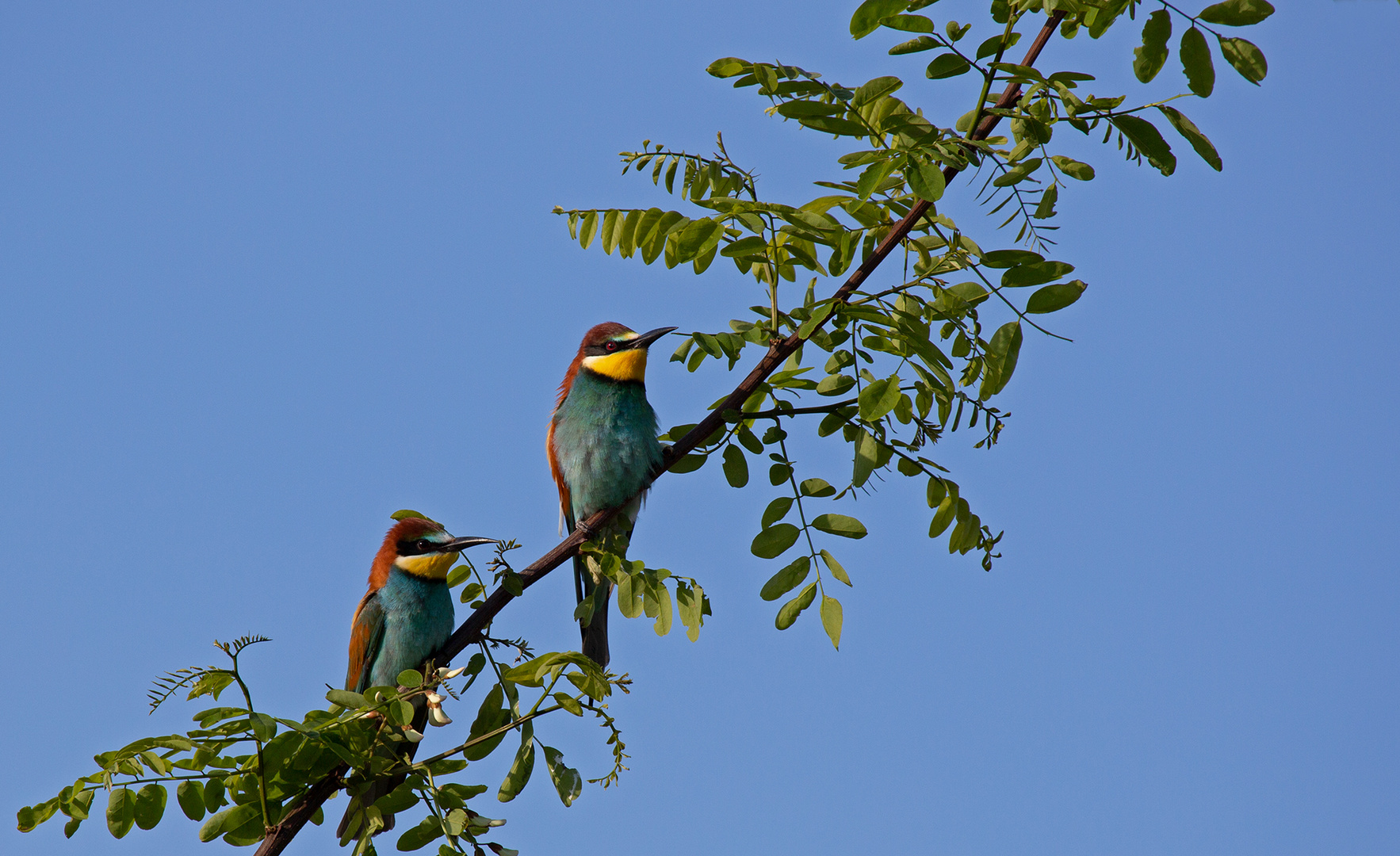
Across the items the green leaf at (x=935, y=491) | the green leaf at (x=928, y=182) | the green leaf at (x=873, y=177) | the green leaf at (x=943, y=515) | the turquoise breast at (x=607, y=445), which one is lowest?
the green leaf at (x=943, y=515)

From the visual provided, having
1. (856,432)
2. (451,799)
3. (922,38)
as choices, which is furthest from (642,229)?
(451,799)

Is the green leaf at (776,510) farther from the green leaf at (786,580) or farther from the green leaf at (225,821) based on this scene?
the green leaf at (225,821)

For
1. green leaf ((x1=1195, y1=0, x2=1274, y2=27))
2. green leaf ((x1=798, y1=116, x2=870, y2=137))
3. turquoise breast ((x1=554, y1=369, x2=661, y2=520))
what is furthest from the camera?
turquoise breast ((x1=554, y1=369, x2=661, y2=520))

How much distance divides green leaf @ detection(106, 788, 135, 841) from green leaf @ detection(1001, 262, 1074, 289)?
245 cm

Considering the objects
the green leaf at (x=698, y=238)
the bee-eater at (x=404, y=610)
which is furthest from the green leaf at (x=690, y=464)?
the bee-eater at (x=404, y=610)

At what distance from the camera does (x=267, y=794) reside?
2.72 meters

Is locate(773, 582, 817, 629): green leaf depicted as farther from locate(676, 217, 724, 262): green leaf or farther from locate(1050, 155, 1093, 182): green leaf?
locate(1050, 155, 1093, 182): green leaf

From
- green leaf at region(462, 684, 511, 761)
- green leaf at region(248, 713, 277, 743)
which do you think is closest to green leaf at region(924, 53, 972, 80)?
green leaf at region(462, 684, 511, 761)

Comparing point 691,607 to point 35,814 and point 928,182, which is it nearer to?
point 928,182

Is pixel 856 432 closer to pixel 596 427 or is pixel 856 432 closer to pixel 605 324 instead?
pixel 596 427

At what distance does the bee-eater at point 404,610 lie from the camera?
→ 15.9 feet

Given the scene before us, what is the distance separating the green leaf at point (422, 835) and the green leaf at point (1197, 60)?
2473 millimetres

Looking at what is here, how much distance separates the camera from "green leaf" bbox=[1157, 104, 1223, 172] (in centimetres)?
250

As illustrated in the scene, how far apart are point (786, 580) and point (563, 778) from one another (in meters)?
0.78
